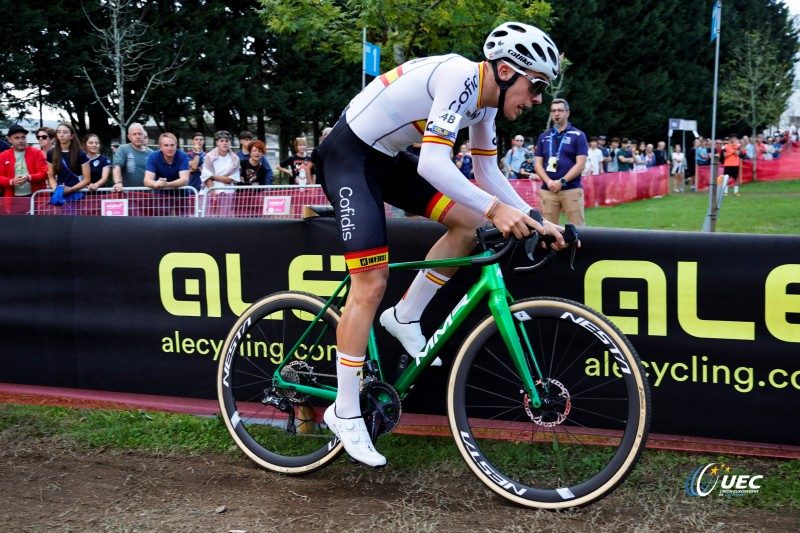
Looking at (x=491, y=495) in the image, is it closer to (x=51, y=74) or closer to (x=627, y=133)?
(x=51, y=74)

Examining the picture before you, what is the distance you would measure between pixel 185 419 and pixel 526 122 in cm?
3689

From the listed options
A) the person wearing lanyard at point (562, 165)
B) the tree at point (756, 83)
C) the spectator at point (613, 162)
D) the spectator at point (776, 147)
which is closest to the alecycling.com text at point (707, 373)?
the person wearing lanyard at point (562, 165)

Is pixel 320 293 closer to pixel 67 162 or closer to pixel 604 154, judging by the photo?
pixel 67 162

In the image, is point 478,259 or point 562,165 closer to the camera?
point 478,259

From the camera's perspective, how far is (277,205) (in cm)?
1004

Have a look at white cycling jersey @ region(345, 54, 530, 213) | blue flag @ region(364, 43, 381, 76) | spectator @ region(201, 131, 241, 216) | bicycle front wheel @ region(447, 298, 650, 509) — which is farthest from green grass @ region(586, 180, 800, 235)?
white cycling jersey @ region(345, 54, 530, 213)

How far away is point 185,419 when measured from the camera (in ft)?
16.8

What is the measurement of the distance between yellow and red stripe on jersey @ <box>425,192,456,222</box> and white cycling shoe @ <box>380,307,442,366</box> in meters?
0.60

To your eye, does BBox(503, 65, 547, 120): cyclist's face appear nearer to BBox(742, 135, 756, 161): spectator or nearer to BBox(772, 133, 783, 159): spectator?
BBox(742, 135, 756, 161): spectator

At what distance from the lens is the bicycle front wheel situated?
3.54 meters

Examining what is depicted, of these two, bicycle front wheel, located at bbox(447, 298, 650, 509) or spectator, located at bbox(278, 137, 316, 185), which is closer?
bicycle front wheel, located at bbox(447, 298, 650, 509)

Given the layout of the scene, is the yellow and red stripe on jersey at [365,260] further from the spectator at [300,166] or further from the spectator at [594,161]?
the spectator at [594,161]

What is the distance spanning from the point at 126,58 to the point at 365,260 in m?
28.0

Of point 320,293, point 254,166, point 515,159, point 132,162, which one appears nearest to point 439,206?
point 320,293
